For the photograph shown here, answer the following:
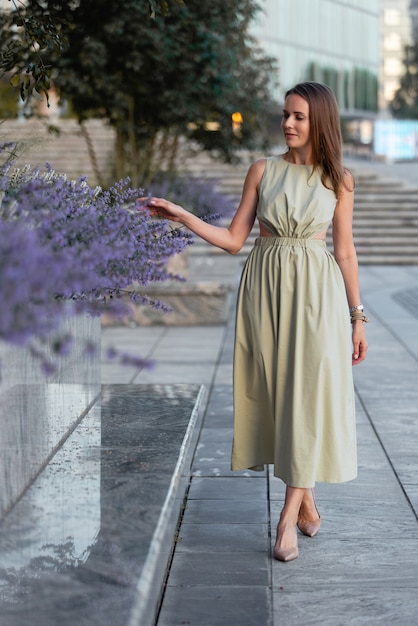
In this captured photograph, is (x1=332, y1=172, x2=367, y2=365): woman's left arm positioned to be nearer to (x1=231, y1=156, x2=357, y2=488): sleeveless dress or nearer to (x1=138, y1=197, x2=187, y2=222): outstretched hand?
(x1=231, y1=156, x2=357, y2=488): sleeveless dress

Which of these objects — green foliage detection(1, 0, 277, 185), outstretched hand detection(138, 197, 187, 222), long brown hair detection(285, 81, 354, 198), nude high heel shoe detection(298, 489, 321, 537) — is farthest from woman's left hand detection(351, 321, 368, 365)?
green foliage detection(1, 0, 277, 185)

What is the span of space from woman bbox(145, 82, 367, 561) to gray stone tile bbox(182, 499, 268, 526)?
1.68 ft

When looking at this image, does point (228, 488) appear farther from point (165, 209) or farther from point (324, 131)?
point (324, 131)

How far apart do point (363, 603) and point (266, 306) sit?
1.18m

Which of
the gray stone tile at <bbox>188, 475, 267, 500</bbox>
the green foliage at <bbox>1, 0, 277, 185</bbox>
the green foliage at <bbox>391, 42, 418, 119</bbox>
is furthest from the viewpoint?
the green foliage at <bbox>391, 42, 418, 119</bbox>

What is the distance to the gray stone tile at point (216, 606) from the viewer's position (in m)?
3.56

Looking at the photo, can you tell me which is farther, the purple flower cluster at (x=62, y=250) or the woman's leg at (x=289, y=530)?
the woman's leg at (x=289, y=530)

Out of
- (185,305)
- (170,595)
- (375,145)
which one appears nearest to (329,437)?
(170,595)

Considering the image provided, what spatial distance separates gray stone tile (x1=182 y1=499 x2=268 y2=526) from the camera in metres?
4.72

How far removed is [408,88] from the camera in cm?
9350

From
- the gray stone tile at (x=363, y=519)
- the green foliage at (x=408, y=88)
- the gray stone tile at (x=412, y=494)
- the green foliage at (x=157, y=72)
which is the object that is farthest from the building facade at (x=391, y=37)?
the gray stone tile at (x=363, y=519)

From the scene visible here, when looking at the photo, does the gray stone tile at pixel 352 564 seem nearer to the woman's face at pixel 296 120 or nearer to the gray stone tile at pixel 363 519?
the gray stone tile at pixel 363 519

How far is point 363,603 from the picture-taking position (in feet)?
12.3

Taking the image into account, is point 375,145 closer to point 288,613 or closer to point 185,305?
point 185,305
